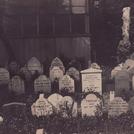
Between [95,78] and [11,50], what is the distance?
13.6ft

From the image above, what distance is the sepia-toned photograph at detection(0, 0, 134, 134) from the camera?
34.4 ft

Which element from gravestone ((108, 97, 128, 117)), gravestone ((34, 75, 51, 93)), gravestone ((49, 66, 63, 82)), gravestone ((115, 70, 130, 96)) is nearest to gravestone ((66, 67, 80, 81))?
gravestone ((49, 66, 63, 82))

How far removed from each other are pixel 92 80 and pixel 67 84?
596 millimetres

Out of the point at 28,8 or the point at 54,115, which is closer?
the point at 54,115

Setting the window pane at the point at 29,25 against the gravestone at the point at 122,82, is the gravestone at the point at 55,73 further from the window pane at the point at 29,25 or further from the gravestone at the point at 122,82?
the window pane at the point at 29,25

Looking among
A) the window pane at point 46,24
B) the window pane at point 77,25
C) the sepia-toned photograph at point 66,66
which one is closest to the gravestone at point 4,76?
the sepia-toned photograph at point 66,66

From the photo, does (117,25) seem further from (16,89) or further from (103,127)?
(103,127)

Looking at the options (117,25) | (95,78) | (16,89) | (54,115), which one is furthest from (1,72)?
(117,25)

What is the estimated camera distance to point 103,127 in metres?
10.2

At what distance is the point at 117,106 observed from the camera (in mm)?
10672

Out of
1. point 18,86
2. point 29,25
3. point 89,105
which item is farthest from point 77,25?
point 89,105

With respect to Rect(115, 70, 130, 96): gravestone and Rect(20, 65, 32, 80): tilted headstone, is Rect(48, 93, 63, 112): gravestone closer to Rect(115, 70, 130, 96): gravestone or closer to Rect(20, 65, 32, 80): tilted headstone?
Rect(115, 70, 130, 96): gravestone

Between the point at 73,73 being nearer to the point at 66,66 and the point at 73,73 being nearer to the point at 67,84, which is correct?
the point at 67,84

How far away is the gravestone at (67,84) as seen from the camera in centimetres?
1258
